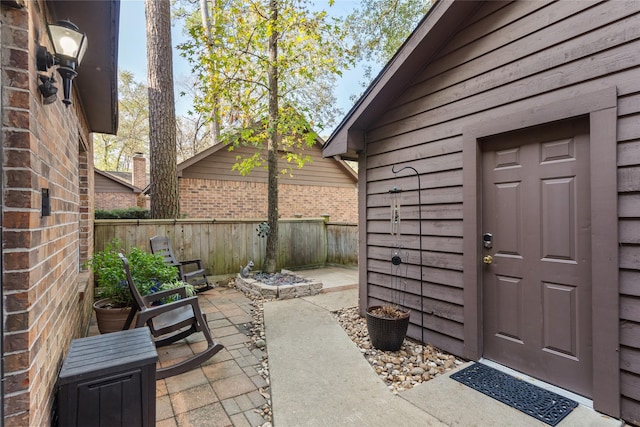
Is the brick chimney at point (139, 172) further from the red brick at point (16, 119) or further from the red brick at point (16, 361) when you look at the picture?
the red brick at point (16, 361)

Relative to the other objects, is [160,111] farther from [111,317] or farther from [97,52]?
[111,317]

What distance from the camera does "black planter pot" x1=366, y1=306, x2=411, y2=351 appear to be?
2.96 meters

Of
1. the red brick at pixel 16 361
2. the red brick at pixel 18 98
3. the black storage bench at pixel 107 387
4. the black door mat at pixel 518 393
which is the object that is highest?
the red brick at pixel 18 98

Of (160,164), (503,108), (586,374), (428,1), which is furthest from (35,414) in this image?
(428,1)

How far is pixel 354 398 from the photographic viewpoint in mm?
2246

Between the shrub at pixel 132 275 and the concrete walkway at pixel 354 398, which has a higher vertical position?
the shrub at pixel 132 275

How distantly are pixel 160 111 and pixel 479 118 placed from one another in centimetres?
562

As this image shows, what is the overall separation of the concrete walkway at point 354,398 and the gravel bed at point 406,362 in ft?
0.37

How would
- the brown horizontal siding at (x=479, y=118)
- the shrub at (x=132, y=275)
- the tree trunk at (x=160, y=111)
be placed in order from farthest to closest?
1. the tree trunk at (x=160, y=111)
2. the shrub at (x=132, y=275)
3. the brown horizontal siding at (x=479, y=118)

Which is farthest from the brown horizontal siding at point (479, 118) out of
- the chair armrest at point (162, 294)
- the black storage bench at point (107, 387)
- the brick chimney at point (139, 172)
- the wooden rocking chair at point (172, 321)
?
the brick chimney at point (139, 172)

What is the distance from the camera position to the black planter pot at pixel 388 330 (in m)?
2.96

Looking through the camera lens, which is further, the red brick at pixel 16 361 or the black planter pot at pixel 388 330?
the black planter pot at pixel 388 330

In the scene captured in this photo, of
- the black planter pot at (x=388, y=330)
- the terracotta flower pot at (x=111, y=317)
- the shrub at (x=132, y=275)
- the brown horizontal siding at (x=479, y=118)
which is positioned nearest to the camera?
the brown horizontal siding at (x=479, y=118)

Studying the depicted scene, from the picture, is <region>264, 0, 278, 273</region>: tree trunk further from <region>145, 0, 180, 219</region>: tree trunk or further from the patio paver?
the patio paver
